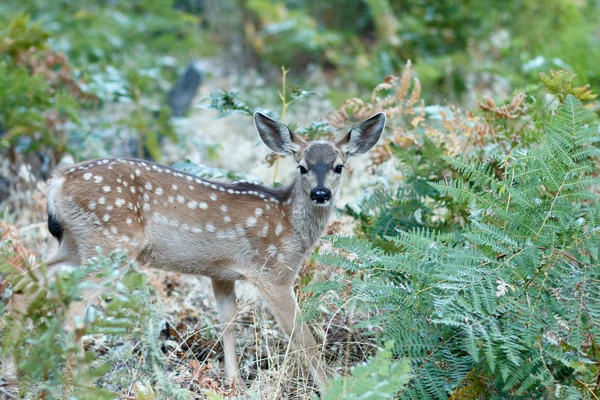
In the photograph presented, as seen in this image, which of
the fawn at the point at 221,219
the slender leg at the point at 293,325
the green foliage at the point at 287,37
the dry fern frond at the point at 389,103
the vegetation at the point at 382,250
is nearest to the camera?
the vegetation at the point at 382,250

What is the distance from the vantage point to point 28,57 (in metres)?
6.75

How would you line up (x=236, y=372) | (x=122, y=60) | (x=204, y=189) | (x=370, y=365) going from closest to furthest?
(x=370, y=365) → (x=236, y=372) → (x=204, y=189) → (x=122, y=60)

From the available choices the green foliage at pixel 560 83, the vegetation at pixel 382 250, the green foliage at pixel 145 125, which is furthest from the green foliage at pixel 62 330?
the green foliage at pixel 145 125

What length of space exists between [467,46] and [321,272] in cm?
667

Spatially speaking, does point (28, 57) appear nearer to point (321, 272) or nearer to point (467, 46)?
point (321, 272)

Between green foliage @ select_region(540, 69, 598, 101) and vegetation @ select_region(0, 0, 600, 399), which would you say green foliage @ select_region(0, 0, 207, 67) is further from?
green foliage @ select_region(540, 69, 598, 101)

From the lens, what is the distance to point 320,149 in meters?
4.51

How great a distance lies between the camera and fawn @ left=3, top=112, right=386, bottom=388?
4.03m

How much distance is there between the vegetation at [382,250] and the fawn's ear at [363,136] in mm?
317

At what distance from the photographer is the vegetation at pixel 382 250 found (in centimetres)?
298

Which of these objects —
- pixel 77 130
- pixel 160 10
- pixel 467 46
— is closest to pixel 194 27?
pixel 160 10

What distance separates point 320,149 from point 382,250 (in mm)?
940

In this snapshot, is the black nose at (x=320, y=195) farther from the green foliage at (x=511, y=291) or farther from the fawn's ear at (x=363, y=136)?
the green foliage at (x=511, y=291)

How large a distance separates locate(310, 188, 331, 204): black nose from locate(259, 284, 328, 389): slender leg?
53cm
